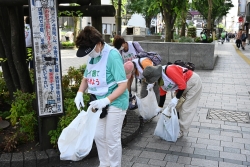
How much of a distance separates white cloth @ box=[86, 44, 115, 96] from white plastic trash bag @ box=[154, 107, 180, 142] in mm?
1534

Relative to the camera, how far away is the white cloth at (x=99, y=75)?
2854 mm

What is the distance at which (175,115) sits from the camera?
4152 mm

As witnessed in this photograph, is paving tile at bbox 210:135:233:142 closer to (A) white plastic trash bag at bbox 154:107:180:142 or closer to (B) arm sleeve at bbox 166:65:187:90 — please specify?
(A) white plastic trash bag at bbox 154:107:180:142

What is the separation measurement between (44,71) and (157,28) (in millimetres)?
56106

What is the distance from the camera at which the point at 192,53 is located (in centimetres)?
1115

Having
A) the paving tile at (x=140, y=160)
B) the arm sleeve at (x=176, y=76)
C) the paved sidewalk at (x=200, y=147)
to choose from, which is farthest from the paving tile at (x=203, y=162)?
the arm sleeve at (x=176, y=76)

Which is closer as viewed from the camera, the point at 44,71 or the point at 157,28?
the point at 44,71

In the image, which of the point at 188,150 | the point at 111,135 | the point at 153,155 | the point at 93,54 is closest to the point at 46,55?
the point at 93,54

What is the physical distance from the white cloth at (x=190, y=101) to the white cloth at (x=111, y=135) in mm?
1595

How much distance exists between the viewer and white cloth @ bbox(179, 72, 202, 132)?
14.0 feet

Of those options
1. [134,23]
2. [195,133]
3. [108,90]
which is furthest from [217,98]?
[134,23]

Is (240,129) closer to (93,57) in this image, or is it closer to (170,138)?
(170,138)

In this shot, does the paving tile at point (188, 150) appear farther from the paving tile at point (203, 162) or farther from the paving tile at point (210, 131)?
the paving tile at point (210, 131)

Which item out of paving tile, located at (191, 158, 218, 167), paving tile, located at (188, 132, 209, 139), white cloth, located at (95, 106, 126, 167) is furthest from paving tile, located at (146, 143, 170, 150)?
white cloth, located at (95, 106, 126, 167)
